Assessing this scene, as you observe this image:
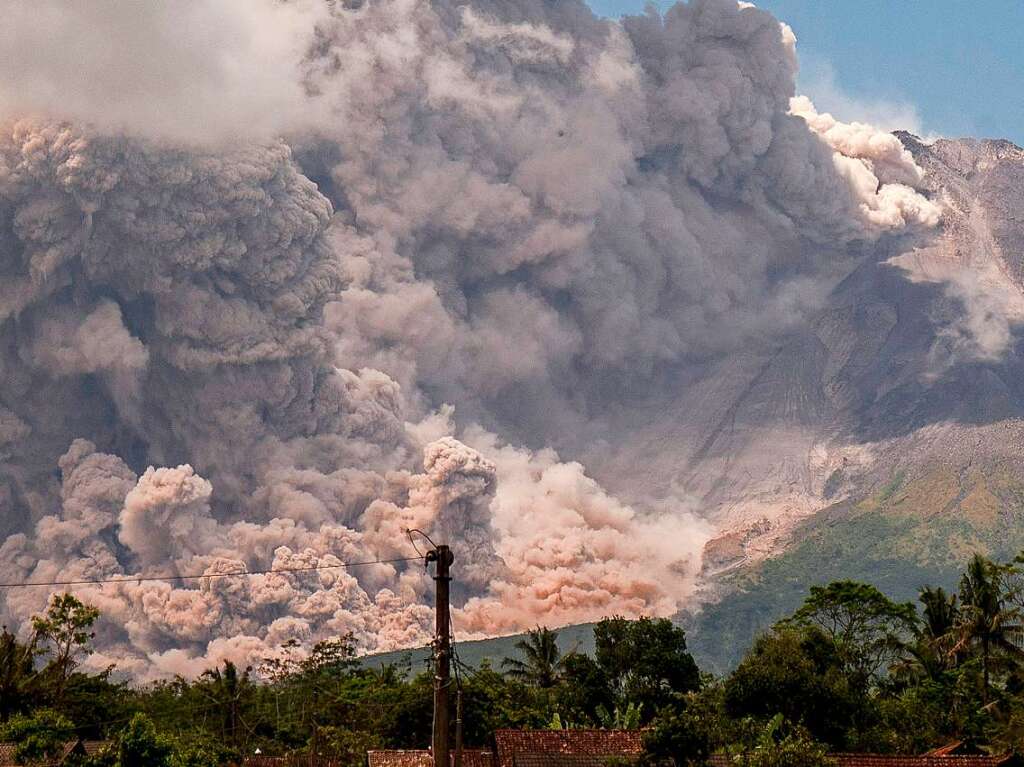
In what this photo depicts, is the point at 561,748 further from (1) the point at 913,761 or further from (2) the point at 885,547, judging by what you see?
(2) the point at 885,547

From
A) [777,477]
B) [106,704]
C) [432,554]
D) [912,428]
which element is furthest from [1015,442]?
[432,554]

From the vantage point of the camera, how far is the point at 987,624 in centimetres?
5088

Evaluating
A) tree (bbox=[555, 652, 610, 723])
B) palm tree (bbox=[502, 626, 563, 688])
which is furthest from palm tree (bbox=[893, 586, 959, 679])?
palm tree (bbox=[502, 626, 563, 688])

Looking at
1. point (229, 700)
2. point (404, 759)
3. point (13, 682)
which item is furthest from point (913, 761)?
point (229, 700)

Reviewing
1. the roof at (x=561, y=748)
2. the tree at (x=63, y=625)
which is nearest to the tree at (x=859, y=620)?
the roof at (x=561, y=748)

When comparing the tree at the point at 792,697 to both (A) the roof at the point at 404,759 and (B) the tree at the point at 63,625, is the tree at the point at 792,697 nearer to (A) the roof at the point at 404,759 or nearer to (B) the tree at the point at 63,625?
(A) the roof at the point at 404,759

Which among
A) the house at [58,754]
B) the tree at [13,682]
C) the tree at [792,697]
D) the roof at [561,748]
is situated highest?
the tree at [13,682]

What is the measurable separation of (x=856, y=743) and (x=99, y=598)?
70638 millimetres

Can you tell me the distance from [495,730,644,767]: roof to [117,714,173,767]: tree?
8092mm

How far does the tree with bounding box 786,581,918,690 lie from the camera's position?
192ft

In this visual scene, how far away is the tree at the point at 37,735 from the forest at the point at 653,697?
0.22ft

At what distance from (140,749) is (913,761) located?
1761 cm

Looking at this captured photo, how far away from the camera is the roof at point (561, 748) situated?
114 ft

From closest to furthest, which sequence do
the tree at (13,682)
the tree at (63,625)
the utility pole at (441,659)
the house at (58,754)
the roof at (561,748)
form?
1. the utility pole at (441,659)
2. the roof at (561,748)
3. the house at (58,754)
4. the tree at (13,682)
5. the tree at (63,625)
